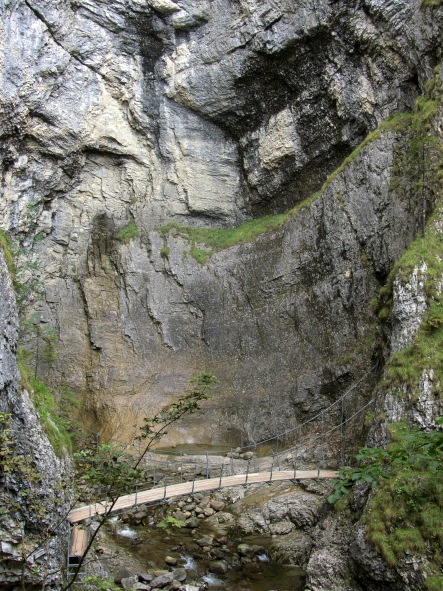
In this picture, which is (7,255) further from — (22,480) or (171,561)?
(171,561)

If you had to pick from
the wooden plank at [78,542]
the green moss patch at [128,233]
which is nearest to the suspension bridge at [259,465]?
the wooden plank at [78,542]

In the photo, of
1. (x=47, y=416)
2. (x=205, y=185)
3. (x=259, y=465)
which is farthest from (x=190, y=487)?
(x=205, y=185)

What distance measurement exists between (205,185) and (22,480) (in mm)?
18112

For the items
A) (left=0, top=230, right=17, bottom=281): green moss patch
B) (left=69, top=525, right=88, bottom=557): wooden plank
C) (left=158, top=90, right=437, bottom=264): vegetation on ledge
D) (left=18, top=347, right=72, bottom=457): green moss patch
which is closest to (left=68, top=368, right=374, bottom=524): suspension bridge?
(left=69, top=525, right=88, bottom=557): wooden plank

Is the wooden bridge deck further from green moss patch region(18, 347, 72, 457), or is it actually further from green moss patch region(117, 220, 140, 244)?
green moss patch region(117, 220, 140, 244)

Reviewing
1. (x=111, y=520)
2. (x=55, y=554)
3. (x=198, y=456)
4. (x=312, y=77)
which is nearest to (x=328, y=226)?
(x=312, y=77)

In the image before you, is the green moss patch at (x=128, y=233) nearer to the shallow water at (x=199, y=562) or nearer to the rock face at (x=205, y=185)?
the rock face at (x=205, y=185)

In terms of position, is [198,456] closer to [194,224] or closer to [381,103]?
[194,224]

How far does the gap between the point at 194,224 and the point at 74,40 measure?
366 inches

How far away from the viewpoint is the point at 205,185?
84.6 ft

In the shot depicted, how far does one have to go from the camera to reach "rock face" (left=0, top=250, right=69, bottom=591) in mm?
9570

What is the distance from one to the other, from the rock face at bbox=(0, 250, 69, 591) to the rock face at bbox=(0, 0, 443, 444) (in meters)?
10.2

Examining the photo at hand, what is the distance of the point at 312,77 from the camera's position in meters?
22.7

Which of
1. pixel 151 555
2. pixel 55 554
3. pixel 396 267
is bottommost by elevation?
pixel 151 555
